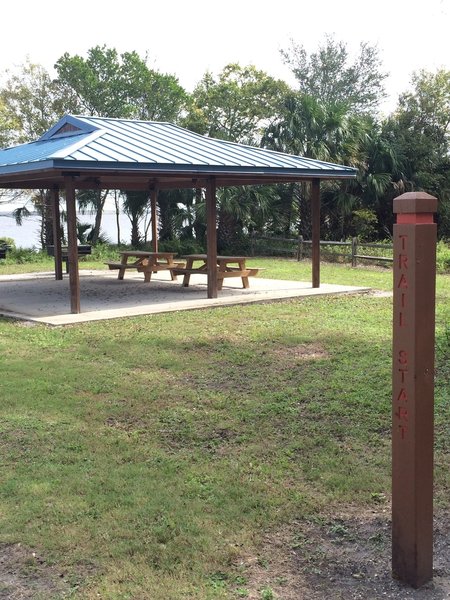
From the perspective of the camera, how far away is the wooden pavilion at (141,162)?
36.4 ft

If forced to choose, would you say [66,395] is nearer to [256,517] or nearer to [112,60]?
[256,517]

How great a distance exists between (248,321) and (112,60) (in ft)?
79.9

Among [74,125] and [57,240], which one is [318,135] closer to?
[57,240]

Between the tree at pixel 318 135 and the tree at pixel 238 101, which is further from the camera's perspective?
the tree at pixel 238 101

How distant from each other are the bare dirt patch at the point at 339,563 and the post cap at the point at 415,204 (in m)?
1.68

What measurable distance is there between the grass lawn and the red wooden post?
0.66m

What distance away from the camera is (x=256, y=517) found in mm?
3904

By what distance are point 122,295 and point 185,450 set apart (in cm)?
897

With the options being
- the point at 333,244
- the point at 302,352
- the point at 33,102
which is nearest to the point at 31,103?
the point at 33,102

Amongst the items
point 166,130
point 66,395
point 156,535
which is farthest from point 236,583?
point 166,130

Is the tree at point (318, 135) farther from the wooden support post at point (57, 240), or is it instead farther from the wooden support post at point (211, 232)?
the wooden support post at point (211, 232)

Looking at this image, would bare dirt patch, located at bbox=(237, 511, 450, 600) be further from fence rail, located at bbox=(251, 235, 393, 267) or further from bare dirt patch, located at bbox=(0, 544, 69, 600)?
fence rail, located at bbox=(251, 235, 393, 267)

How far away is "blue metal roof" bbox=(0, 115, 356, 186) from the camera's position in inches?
435

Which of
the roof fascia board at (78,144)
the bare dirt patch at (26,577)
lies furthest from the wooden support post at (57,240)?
the bare dirt patch at (26,577)
